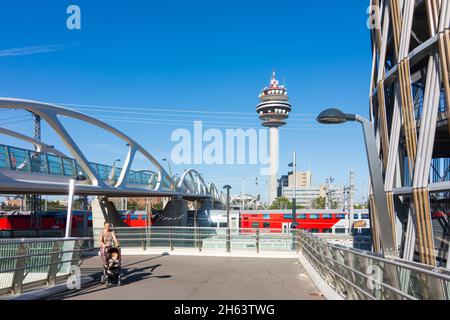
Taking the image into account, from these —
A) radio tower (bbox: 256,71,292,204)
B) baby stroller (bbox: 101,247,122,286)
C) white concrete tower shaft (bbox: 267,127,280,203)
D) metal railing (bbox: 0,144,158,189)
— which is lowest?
baby stroller (bbox: 101,247,122,286)

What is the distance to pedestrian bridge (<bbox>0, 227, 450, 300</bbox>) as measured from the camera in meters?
5.07

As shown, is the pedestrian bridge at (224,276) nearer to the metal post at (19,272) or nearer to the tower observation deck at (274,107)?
the metal post at (19,272)

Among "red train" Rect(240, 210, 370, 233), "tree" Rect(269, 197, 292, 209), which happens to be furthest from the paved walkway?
"tree" Rect(269, 197, 292, 209)

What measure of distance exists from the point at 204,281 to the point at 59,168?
17187mm

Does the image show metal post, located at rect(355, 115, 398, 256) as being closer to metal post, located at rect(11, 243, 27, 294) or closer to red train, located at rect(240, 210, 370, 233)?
metal post, located at rect(11, 243, 27, 294)

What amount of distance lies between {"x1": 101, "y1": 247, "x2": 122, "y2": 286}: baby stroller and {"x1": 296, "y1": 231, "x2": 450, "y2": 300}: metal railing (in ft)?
15.4

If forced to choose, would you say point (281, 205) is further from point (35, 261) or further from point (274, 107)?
point (35, 261)

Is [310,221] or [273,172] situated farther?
[273,172]

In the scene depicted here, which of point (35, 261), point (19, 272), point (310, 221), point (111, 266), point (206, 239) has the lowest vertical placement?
point (310, 221)

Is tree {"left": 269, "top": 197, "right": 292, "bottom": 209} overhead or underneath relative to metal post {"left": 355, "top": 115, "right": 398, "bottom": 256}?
underneath

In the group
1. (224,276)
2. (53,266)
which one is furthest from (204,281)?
(53,266)

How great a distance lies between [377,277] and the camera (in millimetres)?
5547

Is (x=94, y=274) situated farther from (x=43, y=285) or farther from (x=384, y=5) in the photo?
(x=384, y=5)

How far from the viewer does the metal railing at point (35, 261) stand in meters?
7.47
